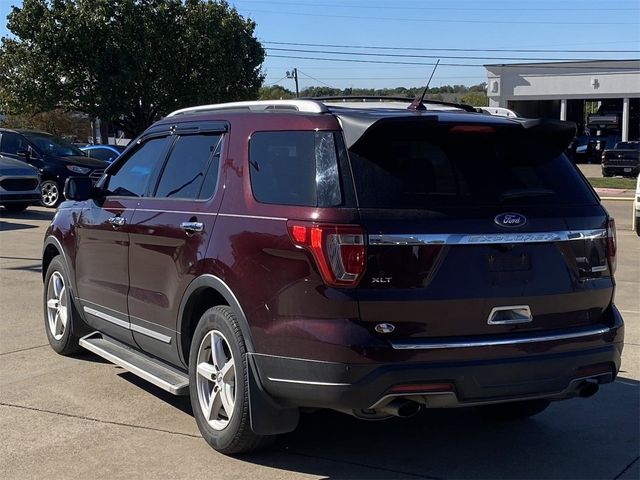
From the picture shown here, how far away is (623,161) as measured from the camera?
116 ft

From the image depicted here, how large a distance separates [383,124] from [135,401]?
282 centimetres

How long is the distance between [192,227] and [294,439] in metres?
1.42

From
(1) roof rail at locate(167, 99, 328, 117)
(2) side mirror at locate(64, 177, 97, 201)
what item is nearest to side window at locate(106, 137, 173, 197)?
(2) side mirror at locate(64, 177, 97, 201)

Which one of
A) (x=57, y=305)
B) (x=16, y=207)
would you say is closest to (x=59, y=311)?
(x=57, y=305)

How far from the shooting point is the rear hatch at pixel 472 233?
3896 mm

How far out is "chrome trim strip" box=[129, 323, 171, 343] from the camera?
16.8 ft

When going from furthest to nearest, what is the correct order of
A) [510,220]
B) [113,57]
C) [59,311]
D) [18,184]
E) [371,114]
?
[113,57]
[18,184]
[59,311]
[371,114]
[510,220]

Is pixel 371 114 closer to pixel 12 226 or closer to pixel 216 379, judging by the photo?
pixel 216 379

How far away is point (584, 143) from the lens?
4828 centimetres

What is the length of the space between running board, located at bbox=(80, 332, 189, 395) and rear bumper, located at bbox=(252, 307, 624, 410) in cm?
94

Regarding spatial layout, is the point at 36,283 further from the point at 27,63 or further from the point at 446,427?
the point at 27,63

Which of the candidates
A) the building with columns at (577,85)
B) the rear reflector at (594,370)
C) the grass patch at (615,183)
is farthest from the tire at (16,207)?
the building with columns at (577,85)

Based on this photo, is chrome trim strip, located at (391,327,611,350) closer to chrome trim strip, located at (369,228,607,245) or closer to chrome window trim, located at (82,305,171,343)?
chrome trim strip, located at (369,228,607,245)

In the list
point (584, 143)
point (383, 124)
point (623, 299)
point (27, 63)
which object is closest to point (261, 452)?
point (383, 124)
